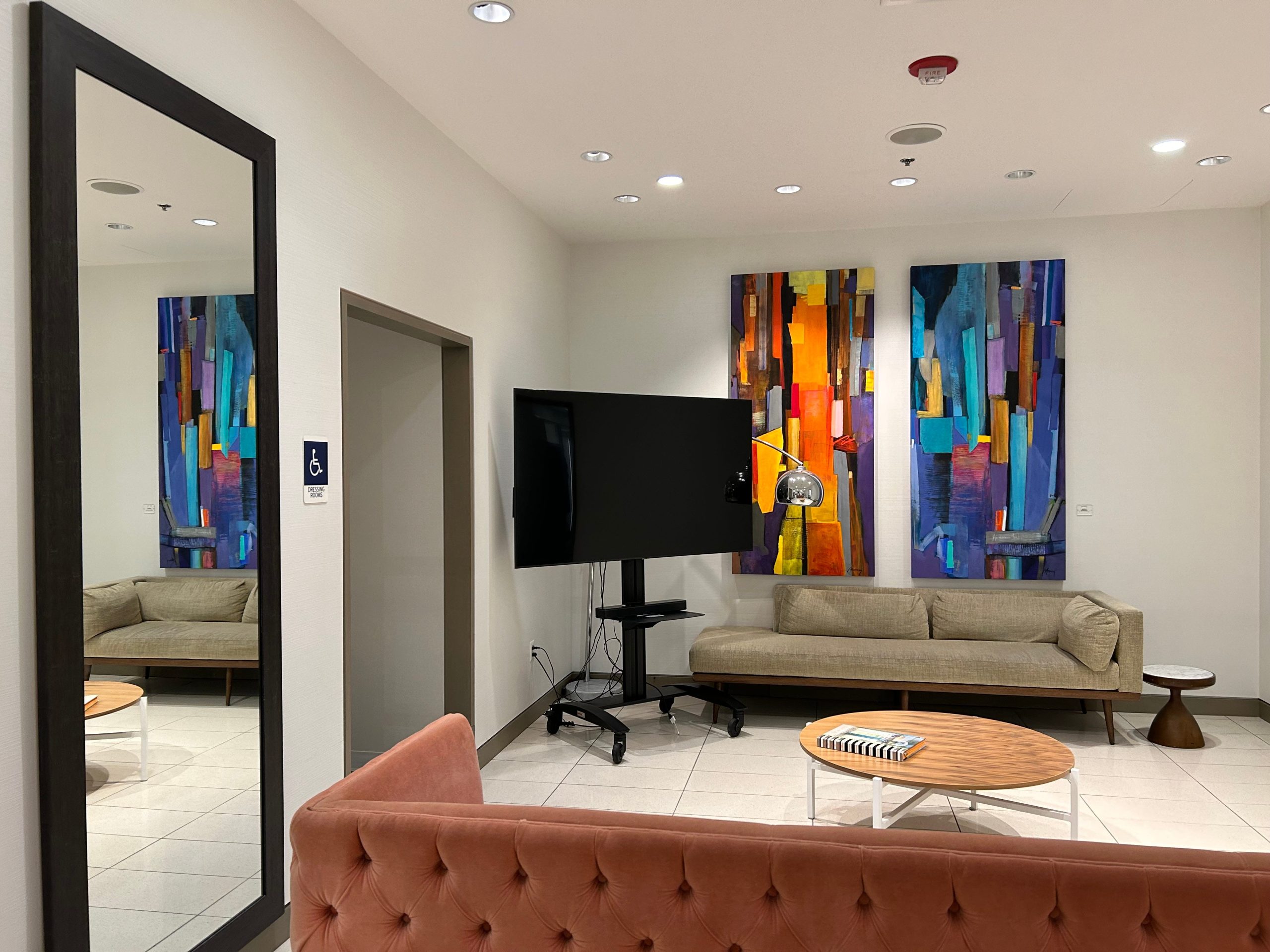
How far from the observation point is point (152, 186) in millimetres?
2250

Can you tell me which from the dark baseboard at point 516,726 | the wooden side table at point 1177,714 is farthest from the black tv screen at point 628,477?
the wooden side table at point 1177,714

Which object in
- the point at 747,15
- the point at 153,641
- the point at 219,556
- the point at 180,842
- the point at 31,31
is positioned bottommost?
the point at 180,842

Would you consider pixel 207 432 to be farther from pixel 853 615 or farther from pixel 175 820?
pixel 853 615

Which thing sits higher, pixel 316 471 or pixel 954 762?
pixel 316 471

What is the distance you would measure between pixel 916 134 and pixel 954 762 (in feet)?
8.64

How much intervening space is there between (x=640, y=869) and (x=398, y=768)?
701 millimetres

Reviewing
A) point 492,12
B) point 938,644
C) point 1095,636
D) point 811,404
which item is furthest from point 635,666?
point 492,12

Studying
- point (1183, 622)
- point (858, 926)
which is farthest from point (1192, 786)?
point (858, 926)

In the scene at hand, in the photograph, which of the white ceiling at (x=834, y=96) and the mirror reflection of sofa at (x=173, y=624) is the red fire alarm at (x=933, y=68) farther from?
the mirror reflection of sofa at (x=173, y=624)

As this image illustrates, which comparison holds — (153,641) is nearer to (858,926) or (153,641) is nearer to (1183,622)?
(858,926)

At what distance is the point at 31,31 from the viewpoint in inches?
75.0

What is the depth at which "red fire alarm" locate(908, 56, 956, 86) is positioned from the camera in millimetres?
3277

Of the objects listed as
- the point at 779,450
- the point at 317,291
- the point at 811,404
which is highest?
the point at 317,291

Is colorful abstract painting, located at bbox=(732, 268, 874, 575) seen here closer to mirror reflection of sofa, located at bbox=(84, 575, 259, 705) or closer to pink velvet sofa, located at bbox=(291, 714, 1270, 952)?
mirror reflection of sofa, located at bbox=(84, 575, 259, 705)
